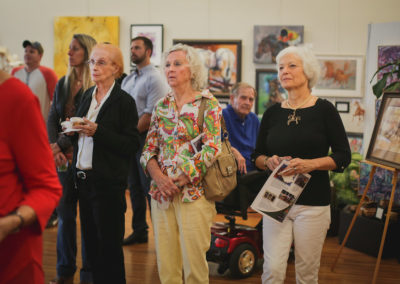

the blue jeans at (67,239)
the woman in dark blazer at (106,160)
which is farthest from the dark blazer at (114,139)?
the blue jeans at (67,239)

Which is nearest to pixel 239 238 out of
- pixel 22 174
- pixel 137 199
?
pixel 137 199

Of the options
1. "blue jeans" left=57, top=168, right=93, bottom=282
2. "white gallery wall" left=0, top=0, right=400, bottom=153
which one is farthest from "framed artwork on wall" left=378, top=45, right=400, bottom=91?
"blue jeans" left=57, top=168, right=93, bottom=282

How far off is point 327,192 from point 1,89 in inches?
70.0

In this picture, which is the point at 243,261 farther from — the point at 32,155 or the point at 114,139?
the point at 32,155

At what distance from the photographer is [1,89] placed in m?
1.22

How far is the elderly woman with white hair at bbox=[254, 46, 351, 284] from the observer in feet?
7.73

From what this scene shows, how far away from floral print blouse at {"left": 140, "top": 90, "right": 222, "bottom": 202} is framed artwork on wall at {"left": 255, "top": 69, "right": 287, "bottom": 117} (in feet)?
13.0

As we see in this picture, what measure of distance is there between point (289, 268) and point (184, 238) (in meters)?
1.71

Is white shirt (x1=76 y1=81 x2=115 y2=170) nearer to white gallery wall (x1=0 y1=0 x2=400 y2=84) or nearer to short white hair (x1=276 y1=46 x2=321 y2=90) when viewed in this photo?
short white hair (x1=276 y1=46 x2=321 y2=90)

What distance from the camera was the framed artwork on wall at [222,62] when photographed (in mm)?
6293

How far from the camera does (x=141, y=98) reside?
4.00m

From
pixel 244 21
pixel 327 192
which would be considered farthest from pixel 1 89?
pixel 244 21

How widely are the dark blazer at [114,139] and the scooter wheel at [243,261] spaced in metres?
1.28

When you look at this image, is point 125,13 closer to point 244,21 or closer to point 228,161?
point 244,21
